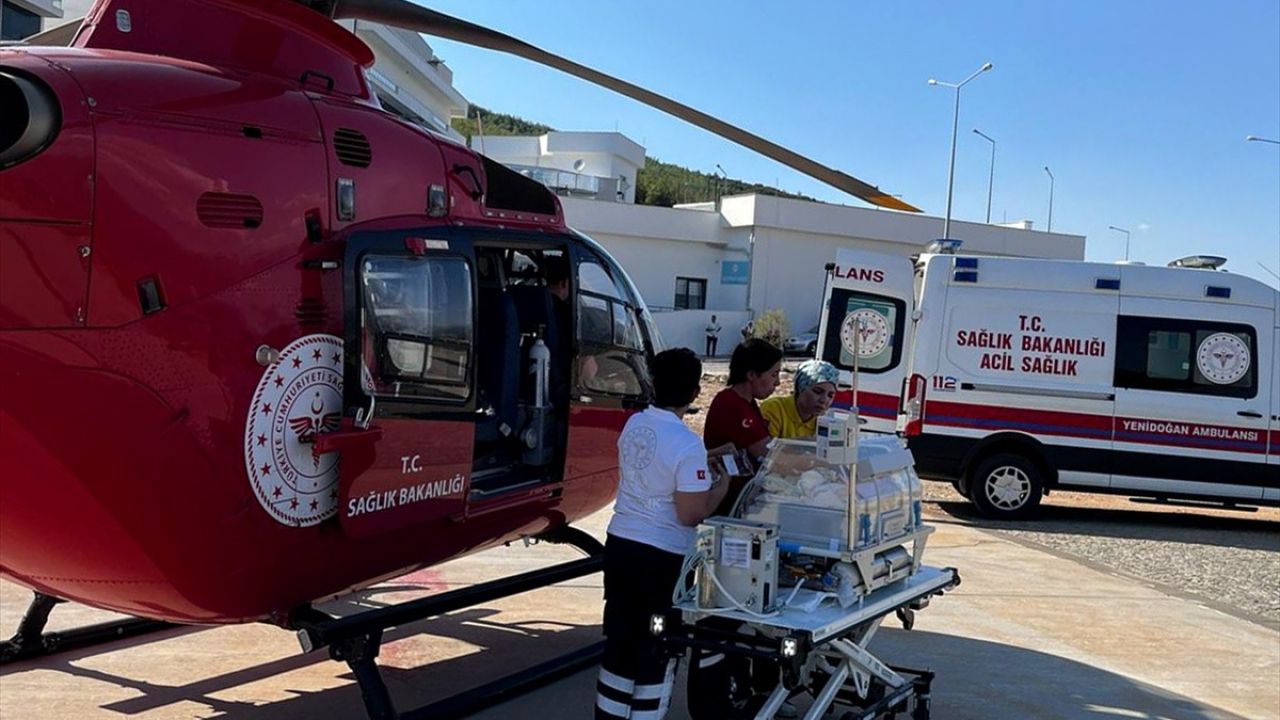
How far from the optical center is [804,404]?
5297 mm

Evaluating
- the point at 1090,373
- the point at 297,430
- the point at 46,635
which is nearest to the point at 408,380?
the point at 297,430

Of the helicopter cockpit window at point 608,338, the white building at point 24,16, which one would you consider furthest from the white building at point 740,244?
the helicopter cockpit window at point 608,338

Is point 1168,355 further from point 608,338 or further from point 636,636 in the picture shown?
point 636,636

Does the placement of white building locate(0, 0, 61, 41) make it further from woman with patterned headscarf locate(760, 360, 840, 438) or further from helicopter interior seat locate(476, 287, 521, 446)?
woman with patterned headscarf locate(760, 360, 840, 438)

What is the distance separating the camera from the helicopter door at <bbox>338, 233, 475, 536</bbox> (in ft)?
14.0

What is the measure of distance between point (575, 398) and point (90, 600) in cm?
267

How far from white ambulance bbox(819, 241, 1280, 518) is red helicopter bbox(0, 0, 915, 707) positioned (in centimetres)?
691

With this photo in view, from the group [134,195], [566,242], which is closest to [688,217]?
[566,242]

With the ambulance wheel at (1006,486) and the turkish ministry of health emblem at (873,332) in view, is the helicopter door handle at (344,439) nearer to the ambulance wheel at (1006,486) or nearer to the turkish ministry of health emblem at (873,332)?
the turkish ministry of health emblem at (873,332)

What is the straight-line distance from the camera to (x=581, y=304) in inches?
239

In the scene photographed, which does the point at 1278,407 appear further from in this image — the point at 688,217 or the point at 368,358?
the point at 688,217

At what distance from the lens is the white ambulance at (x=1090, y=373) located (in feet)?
37.1

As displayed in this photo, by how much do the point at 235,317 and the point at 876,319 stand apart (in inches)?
339

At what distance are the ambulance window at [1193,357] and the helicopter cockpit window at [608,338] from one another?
6956mm
